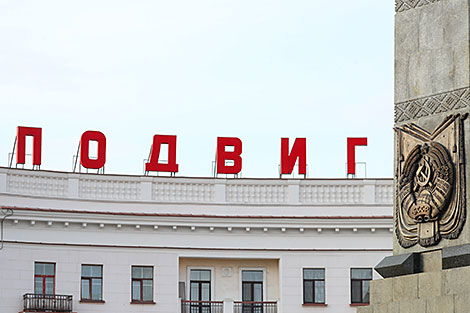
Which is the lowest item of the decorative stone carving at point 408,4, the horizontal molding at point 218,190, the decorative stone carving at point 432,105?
the decorative stone carving at point 432,105

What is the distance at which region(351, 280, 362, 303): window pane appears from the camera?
35.8 m

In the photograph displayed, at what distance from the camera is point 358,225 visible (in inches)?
1412

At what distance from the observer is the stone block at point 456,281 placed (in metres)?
12.8

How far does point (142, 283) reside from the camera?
117 ft

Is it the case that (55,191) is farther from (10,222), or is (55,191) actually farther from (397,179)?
(397,179)

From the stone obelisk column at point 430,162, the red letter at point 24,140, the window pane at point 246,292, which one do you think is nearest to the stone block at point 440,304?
the stone obelisk column at point 430,162

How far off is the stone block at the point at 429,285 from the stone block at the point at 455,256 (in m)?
0.15

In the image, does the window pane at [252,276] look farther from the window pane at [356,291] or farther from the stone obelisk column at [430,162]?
the stone obelisk column at [430,162]

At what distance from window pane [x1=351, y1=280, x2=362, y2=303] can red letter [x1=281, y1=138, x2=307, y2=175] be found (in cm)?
368

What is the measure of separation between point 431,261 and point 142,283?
22.8m

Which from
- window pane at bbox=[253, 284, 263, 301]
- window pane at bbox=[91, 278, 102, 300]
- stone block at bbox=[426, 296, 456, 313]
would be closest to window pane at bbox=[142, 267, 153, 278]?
window pane at bbox=[91, 278, 102, 300]

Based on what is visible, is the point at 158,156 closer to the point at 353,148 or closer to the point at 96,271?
the point at 96,271

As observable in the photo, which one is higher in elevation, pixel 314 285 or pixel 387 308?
pixel 314 285

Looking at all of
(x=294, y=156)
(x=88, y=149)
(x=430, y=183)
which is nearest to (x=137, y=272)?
(x=88, y=149)
